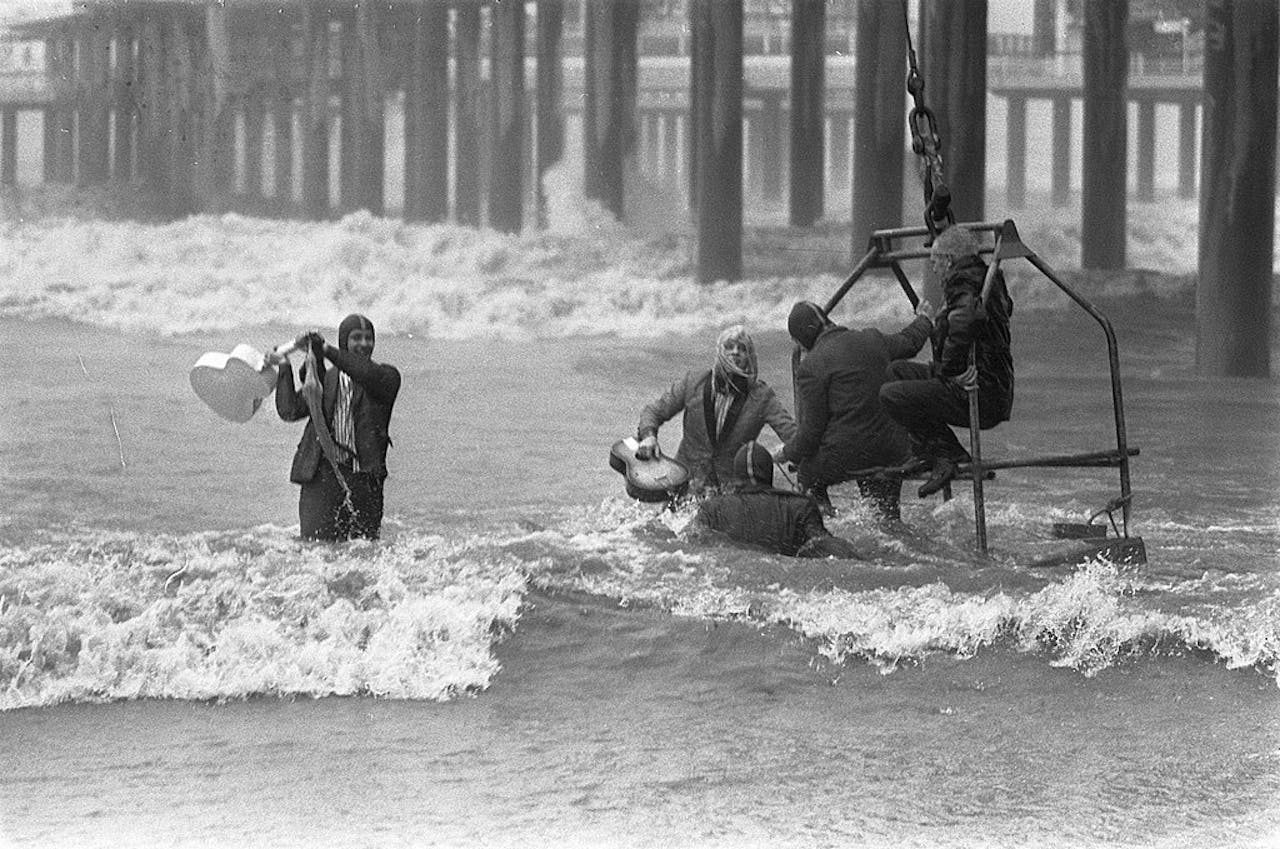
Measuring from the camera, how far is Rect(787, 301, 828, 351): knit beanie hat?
27.3 feet

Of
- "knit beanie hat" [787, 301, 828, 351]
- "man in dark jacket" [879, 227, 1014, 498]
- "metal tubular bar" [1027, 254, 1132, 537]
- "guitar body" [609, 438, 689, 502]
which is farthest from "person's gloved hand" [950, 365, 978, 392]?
"guitar body" [609, 438, 689, 502]

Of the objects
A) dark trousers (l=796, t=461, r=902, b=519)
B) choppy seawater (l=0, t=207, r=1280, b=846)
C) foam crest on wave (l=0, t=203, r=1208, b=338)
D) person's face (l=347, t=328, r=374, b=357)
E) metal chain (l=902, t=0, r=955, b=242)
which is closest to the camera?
choppy seawater (l=0, t=207, r=1280, b=846)

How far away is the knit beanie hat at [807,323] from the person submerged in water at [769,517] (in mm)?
566

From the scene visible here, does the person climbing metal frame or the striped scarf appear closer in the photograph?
the person climbing metal frame

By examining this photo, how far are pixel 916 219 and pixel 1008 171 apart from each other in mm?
22045

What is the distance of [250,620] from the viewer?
294 inches

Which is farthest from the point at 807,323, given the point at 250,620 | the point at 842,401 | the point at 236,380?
the point at 250,620

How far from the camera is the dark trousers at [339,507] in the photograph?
7.61 meters

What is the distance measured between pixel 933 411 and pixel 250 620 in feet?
8.81

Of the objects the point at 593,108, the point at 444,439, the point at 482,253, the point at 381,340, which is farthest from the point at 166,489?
the point at 593,108

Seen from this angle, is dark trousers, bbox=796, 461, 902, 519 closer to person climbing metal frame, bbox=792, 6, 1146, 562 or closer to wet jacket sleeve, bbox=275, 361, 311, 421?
person climbing metal frame, bbox=792, 6, 1146, 562

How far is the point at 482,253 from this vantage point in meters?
24.8

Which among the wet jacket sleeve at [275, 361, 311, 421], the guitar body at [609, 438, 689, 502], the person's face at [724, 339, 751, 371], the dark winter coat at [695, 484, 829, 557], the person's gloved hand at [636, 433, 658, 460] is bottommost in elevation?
the dark winter coat at [695, 484, 829, 557]

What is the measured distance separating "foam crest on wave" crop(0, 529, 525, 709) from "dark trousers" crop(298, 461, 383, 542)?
7 centimetres
